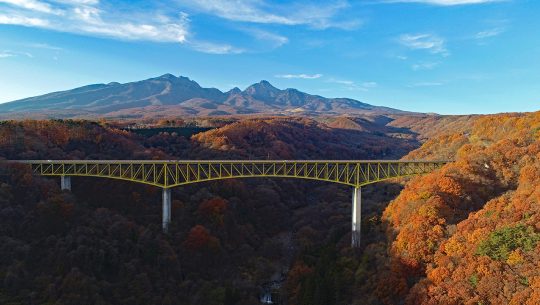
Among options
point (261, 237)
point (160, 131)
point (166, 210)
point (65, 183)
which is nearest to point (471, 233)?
point (261, 237)

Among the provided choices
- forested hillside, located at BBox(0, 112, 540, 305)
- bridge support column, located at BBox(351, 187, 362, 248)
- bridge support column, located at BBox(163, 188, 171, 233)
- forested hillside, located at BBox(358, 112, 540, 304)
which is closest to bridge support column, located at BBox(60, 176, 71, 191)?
forested hillside, located at BBox(0, 112, 540, 305)

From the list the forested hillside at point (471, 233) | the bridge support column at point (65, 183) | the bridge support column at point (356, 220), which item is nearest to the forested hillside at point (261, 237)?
the forested hillside at point (471, 233)

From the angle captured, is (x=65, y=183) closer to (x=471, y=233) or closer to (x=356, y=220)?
(x=356, y=220)

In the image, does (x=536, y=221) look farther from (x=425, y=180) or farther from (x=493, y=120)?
(x=493, y=120)

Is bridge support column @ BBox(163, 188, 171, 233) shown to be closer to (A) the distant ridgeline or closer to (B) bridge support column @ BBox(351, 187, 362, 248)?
(B) bridge support column @ BBox(351, 187, 362, 248)

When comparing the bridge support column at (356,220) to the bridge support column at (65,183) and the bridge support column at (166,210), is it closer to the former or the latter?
the bridge support column at (166,210)

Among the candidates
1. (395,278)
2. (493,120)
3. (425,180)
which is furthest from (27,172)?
(493,120)
